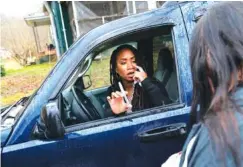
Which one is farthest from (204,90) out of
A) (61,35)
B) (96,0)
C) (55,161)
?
(61,35)

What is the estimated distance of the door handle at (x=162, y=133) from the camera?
79.8 inches

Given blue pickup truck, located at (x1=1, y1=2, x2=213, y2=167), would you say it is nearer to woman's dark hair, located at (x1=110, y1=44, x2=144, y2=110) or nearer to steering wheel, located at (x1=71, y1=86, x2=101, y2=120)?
steering wheel, located at (x1=71, y1=86, x2=101, y2=120)

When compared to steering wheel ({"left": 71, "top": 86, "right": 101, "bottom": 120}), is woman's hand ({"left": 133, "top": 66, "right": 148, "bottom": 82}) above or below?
above

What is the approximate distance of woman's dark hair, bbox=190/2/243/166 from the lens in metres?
0.97

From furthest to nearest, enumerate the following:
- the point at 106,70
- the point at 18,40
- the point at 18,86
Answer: the point at 18,40
the point at 18,86
the point at 106,70

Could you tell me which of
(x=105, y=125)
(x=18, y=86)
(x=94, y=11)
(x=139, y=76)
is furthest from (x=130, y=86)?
(x=18, y=86)

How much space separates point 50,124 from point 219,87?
1160 millimetres

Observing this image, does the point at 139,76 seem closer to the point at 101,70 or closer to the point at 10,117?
the point at 101,70

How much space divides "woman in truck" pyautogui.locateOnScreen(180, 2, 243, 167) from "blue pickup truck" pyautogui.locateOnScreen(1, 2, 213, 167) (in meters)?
0.96

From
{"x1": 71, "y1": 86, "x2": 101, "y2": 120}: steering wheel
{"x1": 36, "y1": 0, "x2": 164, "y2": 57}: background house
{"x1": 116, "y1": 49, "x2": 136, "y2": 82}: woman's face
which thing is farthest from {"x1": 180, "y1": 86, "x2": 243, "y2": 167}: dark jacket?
{"x1": 36, "y1": 0, "x2": 164, "y2": 57}: background house

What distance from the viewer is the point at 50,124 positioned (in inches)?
76.0

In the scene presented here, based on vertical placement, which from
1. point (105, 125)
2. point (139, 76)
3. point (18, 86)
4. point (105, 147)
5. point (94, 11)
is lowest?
point (18, 86)

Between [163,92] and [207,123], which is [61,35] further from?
[207,123]

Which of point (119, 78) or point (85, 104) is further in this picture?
point (119, 78)
